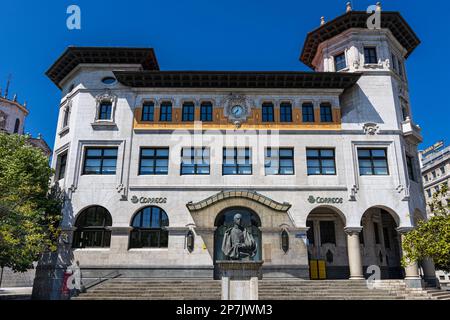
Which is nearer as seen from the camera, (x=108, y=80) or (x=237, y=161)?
(x=237, y=161)

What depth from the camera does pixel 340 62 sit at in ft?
101

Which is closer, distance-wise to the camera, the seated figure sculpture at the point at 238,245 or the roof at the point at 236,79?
the seated figure sculpture at the point at 238,245

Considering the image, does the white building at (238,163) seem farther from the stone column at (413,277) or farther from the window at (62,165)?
the window at (62,165)

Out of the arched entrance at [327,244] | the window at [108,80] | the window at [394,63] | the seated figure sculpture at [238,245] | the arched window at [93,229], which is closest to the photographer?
the seated figure sculpture at [238,245]

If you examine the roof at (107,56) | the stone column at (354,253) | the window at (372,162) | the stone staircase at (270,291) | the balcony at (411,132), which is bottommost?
the stone staircase at (270,291)

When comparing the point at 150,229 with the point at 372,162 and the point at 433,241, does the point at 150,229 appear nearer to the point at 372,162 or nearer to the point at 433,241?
the point at 372,162

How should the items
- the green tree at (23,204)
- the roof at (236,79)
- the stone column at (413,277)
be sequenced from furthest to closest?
1. the roof at (236,79)
2. the stone column at (413,277)
3. the green tree at (23,204)

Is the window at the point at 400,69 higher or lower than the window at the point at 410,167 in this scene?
higher

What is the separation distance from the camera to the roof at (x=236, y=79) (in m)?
28.0

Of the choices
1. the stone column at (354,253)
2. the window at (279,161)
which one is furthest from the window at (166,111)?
the stone column at (354,253)

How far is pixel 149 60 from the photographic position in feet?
98.6

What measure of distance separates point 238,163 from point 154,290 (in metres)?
11.1

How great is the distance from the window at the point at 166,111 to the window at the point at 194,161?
3170 millimetres

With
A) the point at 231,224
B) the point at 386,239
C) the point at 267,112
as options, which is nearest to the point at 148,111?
the point at 267,112
